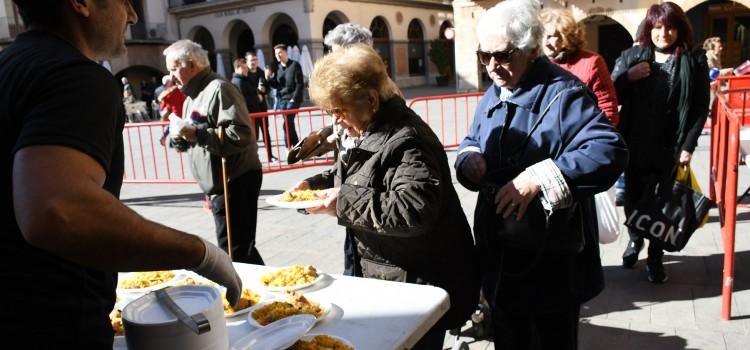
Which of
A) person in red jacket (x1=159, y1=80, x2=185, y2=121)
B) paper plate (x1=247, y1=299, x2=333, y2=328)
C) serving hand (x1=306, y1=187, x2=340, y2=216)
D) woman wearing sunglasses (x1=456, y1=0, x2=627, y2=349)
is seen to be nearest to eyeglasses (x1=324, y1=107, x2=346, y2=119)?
serving hand (x1=306, y1=187, x2=340, y2=216)

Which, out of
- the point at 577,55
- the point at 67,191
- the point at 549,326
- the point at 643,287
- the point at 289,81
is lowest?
the point at 643,287

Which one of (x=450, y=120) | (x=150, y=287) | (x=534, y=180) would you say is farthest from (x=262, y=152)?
(x=534, y=180)

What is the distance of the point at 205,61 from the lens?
3.87m

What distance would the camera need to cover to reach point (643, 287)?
381 cm

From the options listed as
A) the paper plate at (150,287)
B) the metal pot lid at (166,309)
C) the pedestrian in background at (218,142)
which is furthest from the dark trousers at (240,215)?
the metal pot lid at (166,309)

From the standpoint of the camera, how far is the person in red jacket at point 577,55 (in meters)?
3.63

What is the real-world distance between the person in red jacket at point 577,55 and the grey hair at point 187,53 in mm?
2246

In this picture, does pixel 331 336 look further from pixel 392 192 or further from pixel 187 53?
pixel 187 53

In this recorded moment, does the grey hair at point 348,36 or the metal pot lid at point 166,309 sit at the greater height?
the grey hair at point 348,36

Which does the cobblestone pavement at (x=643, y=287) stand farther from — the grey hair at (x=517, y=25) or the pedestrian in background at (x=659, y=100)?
the grey hair at (x=517, y=25)

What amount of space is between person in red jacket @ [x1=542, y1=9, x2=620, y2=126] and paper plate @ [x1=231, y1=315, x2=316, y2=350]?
2628 mm

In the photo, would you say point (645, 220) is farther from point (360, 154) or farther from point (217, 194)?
point (217, 194)

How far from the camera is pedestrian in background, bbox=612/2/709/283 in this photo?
362 centimetres

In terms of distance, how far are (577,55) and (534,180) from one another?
212 cm
